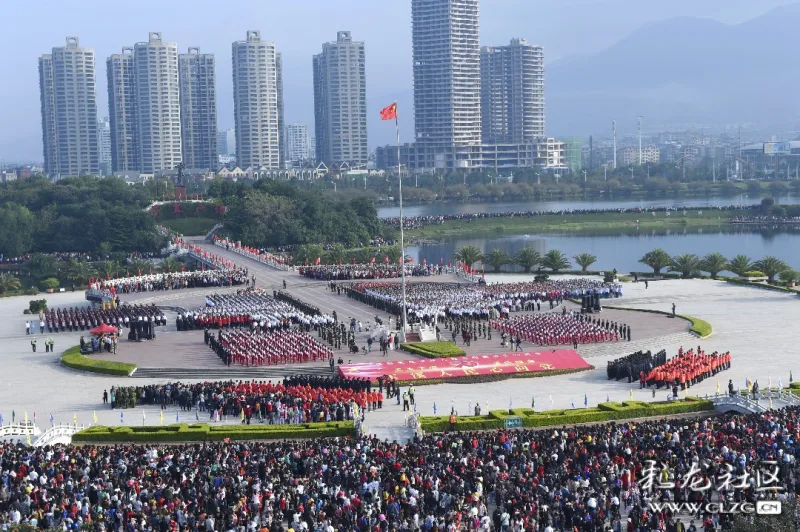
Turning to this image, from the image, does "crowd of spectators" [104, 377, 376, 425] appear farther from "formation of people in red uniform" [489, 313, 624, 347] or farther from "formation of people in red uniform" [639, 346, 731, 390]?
"formation of people in red uniform" [489, 313, 624, 347]

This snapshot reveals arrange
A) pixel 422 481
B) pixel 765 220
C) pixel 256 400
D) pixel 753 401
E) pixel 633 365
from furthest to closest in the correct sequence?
pixel 765 220 < pixel 633 365 < pixel 256 400 < pixel 753 401 < pixel 422 481

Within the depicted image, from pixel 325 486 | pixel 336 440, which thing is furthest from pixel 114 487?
pixel 336 440

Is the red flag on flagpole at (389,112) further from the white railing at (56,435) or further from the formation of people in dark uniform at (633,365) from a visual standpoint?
the white railing at (56,435)

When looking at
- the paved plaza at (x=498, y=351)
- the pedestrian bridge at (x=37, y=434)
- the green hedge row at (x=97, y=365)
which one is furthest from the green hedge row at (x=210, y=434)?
the green hedge row at (x=97, y=365)

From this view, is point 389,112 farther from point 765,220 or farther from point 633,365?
point 765,220

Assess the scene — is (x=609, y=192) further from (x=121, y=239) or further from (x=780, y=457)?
(x=780, y=457)

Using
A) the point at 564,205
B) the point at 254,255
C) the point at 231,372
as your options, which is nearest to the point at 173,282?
the point at 254,255
